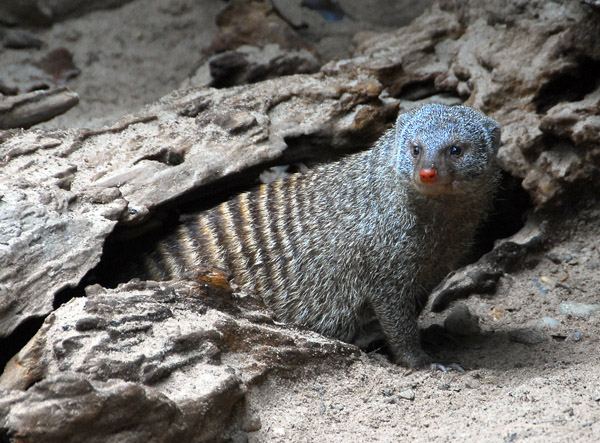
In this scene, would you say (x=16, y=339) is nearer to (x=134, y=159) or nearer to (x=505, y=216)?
(x=134, y=159)

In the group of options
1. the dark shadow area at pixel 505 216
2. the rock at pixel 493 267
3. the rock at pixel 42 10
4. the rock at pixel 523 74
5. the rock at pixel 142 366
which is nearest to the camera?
the rock at pixel 142 366

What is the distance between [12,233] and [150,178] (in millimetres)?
737

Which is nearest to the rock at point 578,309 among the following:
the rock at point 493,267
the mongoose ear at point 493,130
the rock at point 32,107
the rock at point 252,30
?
the rock at point 493,267

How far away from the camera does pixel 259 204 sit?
10.9 ft

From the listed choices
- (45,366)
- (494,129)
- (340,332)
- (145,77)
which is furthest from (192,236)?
(145,77)

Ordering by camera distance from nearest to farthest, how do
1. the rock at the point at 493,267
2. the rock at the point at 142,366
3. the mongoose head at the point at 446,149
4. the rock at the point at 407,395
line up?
the rock at the point at 142,366, the rock at the point at 407,395, the mongoose head at the point at 446,149, the rock at the point at 493,267

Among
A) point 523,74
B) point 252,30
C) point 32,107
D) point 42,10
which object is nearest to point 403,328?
point 523,74

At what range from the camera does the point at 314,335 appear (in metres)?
2.87

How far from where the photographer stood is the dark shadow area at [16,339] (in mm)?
2420

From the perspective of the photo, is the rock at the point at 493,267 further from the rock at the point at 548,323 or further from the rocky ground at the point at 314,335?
the rock at the point at 548,323

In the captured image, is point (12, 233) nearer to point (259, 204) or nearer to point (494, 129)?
point (259, 204)

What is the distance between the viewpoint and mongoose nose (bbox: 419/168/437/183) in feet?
8.61

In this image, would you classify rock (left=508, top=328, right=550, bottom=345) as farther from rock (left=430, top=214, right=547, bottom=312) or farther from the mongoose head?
the mongoose head

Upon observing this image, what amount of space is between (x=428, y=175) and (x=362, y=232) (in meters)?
0.58
